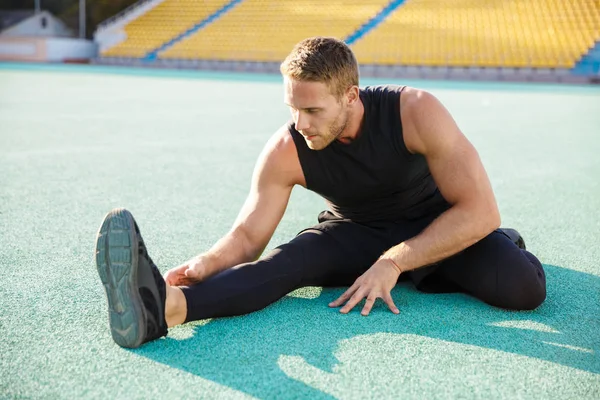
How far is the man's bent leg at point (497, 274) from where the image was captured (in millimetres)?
2602

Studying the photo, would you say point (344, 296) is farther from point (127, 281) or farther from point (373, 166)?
point (127, 281)

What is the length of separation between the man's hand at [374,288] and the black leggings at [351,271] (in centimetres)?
21

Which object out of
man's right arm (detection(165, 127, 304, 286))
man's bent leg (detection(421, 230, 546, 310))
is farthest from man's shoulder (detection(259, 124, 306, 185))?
man's bent leg (detection(421, 230, 546, 310))

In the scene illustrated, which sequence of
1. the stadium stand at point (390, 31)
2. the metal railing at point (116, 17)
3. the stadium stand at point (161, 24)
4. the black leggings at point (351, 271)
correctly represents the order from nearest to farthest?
the black leggings at point (351, 271), the stadium stand at point (390, 31), the stadium stand at point (161, 24), the metal railing at point (116, 17)

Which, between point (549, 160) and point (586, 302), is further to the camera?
point (549, 160)

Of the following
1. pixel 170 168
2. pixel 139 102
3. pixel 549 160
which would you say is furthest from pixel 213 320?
pixel 139 102

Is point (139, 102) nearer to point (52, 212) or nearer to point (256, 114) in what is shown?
point (256, 114)

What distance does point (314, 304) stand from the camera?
2672 mm

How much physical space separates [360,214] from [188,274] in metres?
0.85

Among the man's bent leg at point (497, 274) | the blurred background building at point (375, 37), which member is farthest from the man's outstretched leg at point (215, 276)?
the blurred background building at point (375, 37)

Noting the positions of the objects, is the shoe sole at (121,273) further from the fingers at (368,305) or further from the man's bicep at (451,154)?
the man's bicep at (451,154)

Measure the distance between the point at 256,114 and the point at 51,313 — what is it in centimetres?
818

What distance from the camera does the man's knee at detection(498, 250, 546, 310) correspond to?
259 cm

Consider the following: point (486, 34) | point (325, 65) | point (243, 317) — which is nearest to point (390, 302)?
point (243, 317)
